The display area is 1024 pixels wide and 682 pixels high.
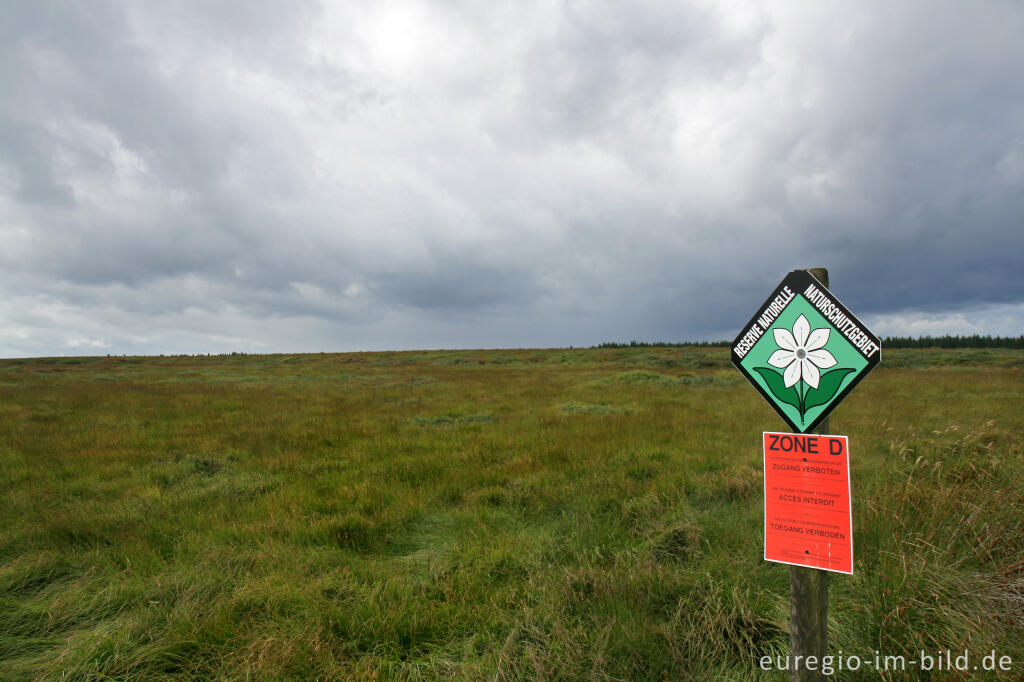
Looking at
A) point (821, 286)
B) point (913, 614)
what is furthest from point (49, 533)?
point (913, 614)

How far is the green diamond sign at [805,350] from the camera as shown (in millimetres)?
2115

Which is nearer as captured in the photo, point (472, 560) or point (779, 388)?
point (779, 388)

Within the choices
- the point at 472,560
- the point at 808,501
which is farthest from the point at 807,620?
the point at 472,560

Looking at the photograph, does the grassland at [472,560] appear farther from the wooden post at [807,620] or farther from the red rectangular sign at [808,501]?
the red rectangular sign at [808,501]

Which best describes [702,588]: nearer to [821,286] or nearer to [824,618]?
[824,618]

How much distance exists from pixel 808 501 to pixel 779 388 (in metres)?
0.55

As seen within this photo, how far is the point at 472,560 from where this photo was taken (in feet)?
14.1

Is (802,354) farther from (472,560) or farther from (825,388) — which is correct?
(472,560)

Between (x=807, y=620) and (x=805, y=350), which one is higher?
(x=805, y=350)

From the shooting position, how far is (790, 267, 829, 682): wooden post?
2.16 m

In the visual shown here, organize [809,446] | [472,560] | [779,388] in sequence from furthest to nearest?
[472,560] → [779,388] → [809,446]

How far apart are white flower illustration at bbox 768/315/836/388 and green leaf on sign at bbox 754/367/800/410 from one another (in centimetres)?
2

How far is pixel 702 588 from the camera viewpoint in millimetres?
3311

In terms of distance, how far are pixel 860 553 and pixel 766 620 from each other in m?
1.24
